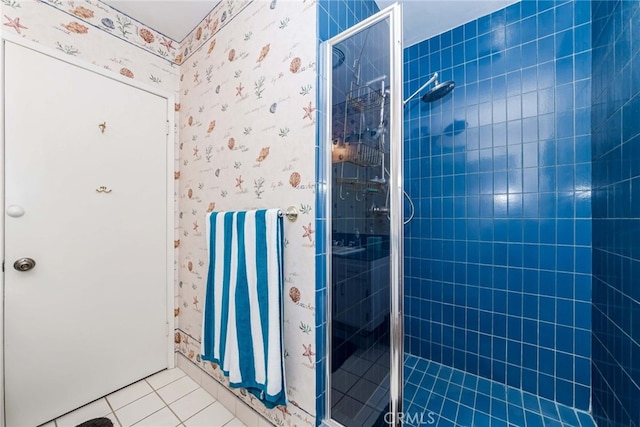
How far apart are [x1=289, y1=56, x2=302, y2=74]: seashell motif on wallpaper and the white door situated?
1.12m

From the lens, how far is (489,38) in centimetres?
163

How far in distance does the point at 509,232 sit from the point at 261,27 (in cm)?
181

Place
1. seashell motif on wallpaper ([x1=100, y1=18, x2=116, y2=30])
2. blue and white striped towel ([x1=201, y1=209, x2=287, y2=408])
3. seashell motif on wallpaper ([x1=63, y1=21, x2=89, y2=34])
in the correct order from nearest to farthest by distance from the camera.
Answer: blue and white striped towel ([x1=201, y1=209, x2=287, y2=408]) → seashell motif on wallpaper ([x1=63, y1=21, x2=89, y2=34]) → seashell motif on wallpaper ([x1=100, y1=18, x2=116, y2=30])

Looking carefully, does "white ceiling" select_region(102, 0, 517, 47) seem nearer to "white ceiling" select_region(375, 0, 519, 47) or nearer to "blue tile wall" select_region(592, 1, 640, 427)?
"white ceiling" select_region(375, 0, 519, 47)

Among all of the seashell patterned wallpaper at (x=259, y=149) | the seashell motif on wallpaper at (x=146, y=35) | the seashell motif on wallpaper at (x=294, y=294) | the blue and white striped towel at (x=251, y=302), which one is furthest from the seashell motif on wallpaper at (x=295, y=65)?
the seashell motif on wallpaper at (x=146, y=35)

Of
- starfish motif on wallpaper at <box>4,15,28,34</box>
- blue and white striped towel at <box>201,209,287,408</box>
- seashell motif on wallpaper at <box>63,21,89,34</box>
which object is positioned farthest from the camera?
seashell motif on wallpaper at <box>63,21,89,34</box>

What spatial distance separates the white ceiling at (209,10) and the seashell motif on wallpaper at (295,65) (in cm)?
84

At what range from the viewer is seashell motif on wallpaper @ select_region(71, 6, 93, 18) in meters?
1.40

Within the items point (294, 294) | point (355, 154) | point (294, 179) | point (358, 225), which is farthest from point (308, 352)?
point (355, 154)

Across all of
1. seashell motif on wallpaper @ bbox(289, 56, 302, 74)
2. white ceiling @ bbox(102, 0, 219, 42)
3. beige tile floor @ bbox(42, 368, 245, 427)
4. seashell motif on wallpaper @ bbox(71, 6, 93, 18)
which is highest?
white ceiling @ bbox(102, 0, 219, 42)

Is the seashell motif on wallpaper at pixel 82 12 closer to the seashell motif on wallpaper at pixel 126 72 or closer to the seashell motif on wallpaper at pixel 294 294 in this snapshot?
the seashell motif on wallpaper at pixel 126 72

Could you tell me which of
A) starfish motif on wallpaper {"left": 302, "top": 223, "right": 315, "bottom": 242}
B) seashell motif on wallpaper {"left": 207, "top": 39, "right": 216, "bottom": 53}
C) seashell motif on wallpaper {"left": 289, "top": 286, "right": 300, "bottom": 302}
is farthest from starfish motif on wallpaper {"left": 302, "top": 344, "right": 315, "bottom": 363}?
seashell motif on wallpaper {"left": 207, "top": 39, "right": 216, "bottom": 53}

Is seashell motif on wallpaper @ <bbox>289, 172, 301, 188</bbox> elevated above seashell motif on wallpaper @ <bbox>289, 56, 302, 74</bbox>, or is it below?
below

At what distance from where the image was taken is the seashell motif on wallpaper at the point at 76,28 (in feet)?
4.53
